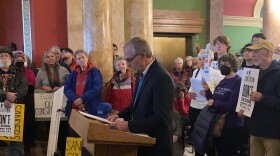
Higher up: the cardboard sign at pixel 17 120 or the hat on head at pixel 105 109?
the hat on head at pixel 105 109

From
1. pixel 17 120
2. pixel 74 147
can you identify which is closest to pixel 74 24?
pixel 17 120

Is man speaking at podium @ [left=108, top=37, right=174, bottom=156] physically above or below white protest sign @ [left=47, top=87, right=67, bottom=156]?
above

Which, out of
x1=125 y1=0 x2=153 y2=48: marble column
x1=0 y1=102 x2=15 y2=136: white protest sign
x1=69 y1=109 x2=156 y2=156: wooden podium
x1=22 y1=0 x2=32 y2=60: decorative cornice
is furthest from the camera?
x1=22 y1=0 x2=32 y2=60: decorative cornice

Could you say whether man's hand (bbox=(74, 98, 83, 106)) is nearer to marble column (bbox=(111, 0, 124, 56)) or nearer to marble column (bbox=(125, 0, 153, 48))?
marble column (bbox=(125, 0, 153, 48))

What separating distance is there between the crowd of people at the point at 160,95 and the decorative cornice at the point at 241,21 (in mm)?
7659

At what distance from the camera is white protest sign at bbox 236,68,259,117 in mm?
3363

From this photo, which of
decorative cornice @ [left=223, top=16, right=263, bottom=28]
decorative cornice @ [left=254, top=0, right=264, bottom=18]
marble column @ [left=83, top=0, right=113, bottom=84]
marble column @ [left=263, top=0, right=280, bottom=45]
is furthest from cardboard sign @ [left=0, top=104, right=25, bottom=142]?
decorative cornice @ [left=254, top=0, right=264, bottom=18]

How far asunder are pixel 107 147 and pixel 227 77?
1916 millimetres

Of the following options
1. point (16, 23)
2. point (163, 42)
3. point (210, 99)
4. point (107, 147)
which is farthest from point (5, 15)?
point (107, 147)

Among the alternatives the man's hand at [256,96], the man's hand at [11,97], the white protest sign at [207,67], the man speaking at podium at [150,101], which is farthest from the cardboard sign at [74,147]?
the white protest sign at [207,67]

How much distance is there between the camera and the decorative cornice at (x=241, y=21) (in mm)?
12492

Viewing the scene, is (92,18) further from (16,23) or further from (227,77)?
(16,23)

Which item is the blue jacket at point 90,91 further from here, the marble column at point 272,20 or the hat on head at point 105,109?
the marble column at point 272,20

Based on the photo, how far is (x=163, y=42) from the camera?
34.1ft
